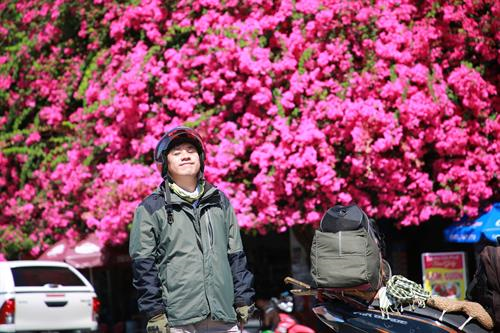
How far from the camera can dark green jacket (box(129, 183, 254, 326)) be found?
16.2 feet

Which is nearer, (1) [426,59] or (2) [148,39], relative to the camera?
(1) [426,59]

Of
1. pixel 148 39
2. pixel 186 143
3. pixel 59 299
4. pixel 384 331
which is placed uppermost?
pixel 148 39

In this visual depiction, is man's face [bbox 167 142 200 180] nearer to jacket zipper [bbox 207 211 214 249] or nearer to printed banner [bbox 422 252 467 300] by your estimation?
jacket zipper [bbox 207 211 214 249]

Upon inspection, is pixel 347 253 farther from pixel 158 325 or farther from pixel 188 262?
pixel 158 325

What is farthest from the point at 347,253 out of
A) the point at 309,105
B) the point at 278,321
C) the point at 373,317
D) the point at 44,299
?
the point at 44,299

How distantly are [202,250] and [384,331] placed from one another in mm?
1238

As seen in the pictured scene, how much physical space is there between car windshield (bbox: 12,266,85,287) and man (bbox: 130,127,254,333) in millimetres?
8750

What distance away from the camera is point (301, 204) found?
1289 centimetres

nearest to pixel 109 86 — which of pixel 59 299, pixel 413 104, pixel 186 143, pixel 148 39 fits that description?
pixel 148 39

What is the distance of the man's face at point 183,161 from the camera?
17.5 feet

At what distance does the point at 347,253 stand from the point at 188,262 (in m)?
1.00

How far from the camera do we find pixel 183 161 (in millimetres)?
5352

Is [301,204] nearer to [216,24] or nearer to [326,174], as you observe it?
[326,174]

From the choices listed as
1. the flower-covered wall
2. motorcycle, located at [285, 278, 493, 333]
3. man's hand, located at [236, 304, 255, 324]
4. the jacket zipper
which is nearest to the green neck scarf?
the jacket zipper
